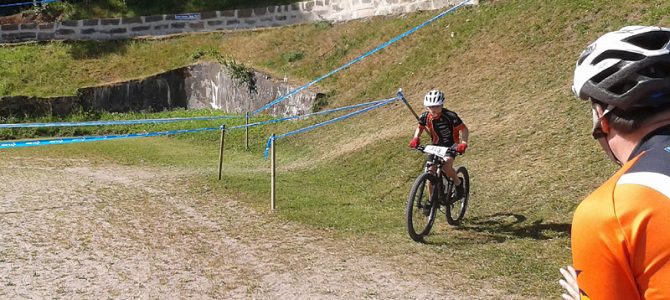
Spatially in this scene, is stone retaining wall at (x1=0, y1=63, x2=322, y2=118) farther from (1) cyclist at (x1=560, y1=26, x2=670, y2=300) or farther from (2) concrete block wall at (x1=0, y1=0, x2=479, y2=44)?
(1) cyclist at (x1=560, y1=26, x2=670, y2=300)

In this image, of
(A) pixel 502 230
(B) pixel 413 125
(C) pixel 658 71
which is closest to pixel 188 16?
(B) pixel 413 125

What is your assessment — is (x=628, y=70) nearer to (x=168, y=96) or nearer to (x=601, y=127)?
(x=601, y=127)

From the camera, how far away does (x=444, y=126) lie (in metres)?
8.45

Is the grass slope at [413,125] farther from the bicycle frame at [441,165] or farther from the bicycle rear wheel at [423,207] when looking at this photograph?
the bicycle frame at [441,165]

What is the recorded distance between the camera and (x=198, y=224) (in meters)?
9.12

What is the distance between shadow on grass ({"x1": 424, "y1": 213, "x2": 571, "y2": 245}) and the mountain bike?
22cm

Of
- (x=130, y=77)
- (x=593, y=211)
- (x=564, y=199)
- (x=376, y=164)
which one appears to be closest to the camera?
(x=593, y=211)

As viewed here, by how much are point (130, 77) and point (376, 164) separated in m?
16.8

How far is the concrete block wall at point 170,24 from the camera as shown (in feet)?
87.5

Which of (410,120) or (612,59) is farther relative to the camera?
(410,120)

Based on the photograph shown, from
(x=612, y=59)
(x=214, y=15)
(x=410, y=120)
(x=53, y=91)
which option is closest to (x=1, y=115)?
(x=53, y=91)

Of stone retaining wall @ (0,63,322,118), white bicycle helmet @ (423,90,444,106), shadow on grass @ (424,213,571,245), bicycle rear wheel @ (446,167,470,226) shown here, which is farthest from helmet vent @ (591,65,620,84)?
stone retaining wall @ (0,63,322,118)

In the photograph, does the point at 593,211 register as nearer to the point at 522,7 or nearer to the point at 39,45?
Answer: the point at 522,7

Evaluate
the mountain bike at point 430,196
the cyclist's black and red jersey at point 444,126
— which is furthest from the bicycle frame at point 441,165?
the cyclist's black and red jersey at point 444,126
